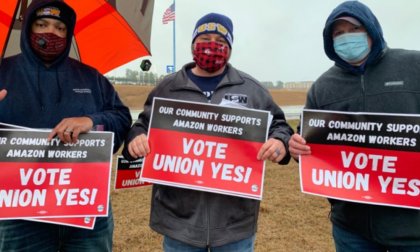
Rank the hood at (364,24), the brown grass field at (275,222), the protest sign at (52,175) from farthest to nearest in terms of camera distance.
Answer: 1. the brown grass field at (275,222)
2. the hood at (364,24)
3. the protest sign at (52,175)

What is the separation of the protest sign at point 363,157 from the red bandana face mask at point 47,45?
162 centimetres

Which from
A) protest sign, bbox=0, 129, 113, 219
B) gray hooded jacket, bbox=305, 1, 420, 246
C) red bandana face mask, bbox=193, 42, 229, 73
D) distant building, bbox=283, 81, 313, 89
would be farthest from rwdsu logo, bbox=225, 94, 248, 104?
distant building, bbox=283, 81, 313, 89

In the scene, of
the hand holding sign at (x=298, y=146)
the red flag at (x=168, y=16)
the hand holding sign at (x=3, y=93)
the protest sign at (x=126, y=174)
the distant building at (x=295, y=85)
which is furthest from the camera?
the distant building at (x=295, y=85)

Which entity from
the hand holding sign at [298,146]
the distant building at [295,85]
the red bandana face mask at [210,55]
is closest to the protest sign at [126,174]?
the red bandana face mask at [210,55]

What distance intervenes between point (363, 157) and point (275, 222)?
3.09 meters

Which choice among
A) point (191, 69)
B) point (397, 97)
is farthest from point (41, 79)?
point (397, 97)

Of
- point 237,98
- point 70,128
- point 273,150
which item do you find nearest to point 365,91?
point 273,150

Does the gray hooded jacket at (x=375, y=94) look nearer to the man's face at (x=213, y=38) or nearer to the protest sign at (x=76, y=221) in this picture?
the man's face at (x=213, y=38)

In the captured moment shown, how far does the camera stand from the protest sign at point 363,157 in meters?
2.32

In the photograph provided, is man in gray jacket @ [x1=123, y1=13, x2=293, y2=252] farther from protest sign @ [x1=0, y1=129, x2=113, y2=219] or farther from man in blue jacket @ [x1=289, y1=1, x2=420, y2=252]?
man in blue jacket @ [x1=289, y1=1, x2=420, y2=252]

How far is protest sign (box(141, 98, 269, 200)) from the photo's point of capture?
2.45 meters

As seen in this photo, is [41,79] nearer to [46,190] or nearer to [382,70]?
[46,190]

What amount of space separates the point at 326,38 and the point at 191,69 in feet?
3.10

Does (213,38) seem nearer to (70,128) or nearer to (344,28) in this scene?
(344,28)
